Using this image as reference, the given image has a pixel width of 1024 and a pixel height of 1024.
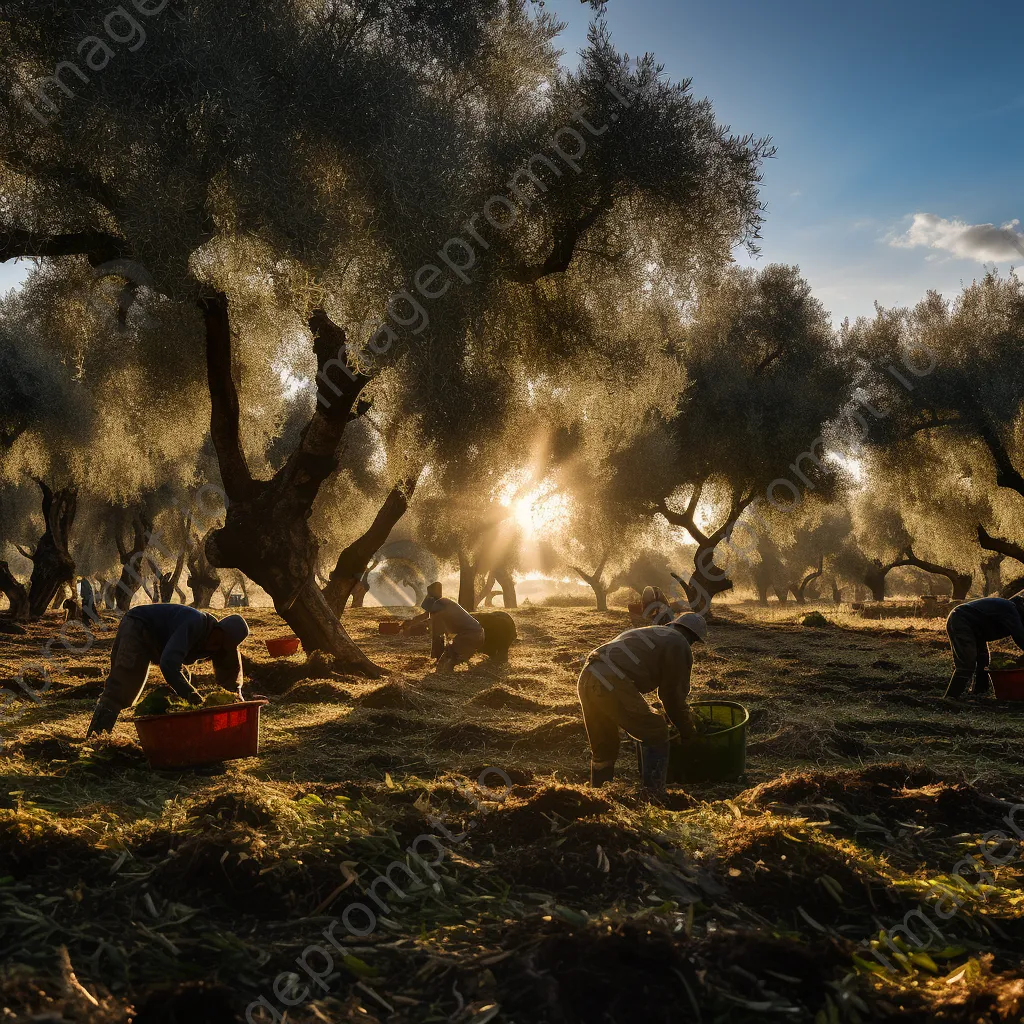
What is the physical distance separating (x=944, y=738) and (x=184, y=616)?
7.55m

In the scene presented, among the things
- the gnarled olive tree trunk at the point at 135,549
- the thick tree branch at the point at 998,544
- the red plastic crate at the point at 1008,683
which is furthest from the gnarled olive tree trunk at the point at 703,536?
the gnarled olive tree trunk at the point at 135,549

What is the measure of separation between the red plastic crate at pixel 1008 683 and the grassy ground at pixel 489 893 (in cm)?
349

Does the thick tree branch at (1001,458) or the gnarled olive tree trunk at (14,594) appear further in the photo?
the gnarled olive tree trunk at (14,594)

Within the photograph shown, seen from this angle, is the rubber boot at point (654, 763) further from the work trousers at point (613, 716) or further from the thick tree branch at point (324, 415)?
the thick tree branch at point (324, 415)

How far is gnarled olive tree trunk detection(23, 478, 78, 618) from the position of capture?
21250mm

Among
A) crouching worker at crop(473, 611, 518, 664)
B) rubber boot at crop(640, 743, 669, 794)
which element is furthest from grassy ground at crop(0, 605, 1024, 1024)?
crouching worker at crop(473, 611, 518, 664)

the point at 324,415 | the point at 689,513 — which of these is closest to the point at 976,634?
the point at 324,415

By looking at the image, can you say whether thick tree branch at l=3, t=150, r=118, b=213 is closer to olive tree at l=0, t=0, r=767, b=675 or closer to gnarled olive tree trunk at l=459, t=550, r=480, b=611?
olive tree at l=0, t=0, r=767, b=675

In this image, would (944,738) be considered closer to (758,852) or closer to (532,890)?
(758,852)

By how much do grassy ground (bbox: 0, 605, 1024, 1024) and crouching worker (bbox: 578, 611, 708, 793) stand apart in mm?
451

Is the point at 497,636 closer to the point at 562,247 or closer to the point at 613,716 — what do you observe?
the point at 562,247

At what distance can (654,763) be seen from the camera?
6273 mm

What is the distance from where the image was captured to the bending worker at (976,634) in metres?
10.8

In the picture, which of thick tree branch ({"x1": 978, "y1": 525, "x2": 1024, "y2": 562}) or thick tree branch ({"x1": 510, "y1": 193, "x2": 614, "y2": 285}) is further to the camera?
thick tree branch ({"x1": 978, "y1": 525, "x2": 1024, "y2": 562})
